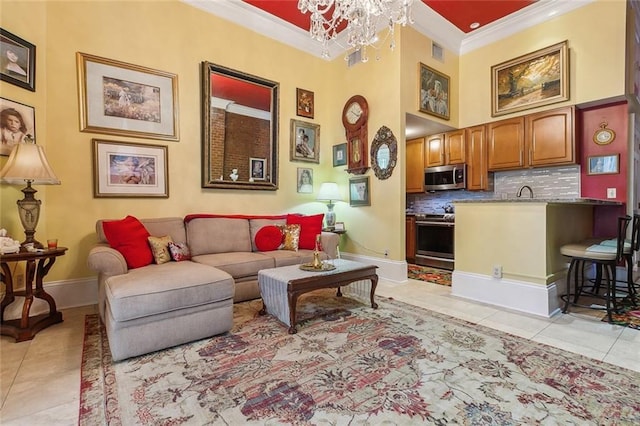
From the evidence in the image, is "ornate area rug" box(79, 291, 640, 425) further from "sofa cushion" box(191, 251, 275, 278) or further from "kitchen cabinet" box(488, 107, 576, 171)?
"kitchen cabinet" box(488, 107, 576, 171)

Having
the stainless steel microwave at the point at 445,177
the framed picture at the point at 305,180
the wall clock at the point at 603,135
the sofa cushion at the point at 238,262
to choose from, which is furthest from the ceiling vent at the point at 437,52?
the sofa cushion at the point at 238,262

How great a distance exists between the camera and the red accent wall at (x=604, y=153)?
3.68 metres

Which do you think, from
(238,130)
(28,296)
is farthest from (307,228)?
(28,296)

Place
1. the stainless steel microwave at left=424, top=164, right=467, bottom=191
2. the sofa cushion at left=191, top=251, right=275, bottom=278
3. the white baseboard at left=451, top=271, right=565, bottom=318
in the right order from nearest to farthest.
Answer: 1. the white baseboard at left=451, top=271, right=565, bottom=318
2. the sofa cushion at left=191, top=251, right=275, bottom=278
3. the stainless steel microwave at left=424, top=164, right=467, bottom=191

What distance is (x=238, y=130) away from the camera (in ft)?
13.4

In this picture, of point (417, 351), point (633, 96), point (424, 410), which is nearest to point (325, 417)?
point (424, 410)

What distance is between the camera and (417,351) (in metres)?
2.04

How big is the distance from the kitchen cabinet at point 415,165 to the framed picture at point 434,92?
88cm

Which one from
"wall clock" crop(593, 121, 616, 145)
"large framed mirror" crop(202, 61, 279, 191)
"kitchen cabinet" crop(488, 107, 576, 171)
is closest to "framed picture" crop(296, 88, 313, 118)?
"large framed mirror" crop(202, 61, 279, 191)

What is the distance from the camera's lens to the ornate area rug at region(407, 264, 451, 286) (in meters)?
4.12

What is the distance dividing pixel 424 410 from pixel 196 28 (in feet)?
14.6

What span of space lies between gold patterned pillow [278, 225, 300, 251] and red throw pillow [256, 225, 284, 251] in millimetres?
75

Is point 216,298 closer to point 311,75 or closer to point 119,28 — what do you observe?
point 119,28

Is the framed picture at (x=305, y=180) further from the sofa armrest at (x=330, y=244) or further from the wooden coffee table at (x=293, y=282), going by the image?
the wooden coffee table at (x=293, y=282)
